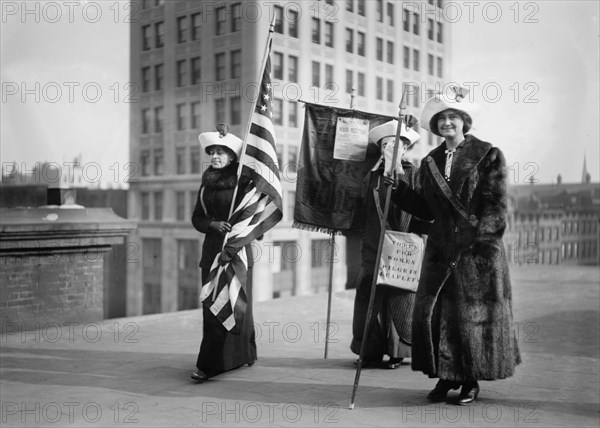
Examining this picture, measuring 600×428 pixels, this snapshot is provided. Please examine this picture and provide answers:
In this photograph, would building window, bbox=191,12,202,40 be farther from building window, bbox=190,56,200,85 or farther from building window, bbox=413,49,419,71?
building window, bbox=413,49,419,71

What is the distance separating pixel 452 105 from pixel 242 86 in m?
17.4

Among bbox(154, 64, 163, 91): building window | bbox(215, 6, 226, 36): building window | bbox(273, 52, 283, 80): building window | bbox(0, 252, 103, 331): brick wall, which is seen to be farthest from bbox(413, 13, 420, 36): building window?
bbox(0, 252, 103, 331): brick wall

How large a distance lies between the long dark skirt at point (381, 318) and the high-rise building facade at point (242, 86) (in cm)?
574

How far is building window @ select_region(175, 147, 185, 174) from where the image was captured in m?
27.5

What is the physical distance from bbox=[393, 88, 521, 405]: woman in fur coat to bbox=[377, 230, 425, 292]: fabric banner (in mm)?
862

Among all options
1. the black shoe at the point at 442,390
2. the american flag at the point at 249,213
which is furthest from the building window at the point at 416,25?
the black shoe at the point at 442,390

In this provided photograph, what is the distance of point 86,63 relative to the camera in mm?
14656

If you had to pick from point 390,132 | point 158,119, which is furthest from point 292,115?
point 390,132

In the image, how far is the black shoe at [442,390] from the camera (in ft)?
17.6

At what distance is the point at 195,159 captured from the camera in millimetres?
27297

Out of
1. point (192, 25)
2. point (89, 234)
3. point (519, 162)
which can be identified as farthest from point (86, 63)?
point (519, 162)

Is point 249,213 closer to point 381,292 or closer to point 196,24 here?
point 381,292

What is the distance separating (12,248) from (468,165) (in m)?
5.76

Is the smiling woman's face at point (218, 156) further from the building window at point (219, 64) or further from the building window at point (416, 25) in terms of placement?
the building window at point (219, 64)
